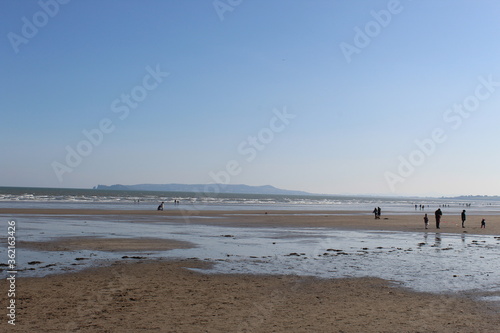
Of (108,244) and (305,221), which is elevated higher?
(108,244)

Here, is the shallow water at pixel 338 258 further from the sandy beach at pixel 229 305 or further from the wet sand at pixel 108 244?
the sandy beach at pixel 229 305

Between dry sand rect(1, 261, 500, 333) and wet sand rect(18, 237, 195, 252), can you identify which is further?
wet sand rect(18, 237, 195, 252)

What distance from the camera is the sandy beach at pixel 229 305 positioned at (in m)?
9.07

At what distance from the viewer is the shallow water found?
1455cm

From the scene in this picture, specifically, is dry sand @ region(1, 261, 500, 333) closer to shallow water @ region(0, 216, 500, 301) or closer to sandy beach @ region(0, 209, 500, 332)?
sandy beach @ region(0, 209, 500, 332)

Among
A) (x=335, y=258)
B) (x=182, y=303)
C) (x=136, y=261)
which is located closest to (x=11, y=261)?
(x=136, y=261)

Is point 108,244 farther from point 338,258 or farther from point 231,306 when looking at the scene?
point 231,306

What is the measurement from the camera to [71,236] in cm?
2575

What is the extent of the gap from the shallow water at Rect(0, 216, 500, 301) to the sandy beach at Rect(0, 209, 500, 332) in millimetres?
1168

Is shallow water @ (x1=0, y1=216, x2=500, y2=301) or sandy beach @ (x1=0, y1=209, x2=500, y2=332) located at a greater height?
sandy beach @ (x1=0, y1=209, x2=500, y2=332)

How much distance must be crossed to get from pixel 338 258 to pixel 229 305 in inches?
355

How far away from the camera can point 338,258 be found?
18.8m

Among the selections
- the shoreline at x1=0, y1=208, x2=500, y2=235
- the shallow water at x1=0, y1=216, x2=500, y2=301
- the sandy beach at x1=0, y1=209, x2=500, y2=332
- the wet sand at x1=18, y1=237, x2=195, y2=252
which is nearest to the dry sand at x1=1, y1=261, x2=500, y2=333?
the sandy beach at x1=0, y1=209, x2=500, y2=332

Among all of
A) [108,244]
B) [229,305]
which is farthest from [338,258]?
[108,244]
